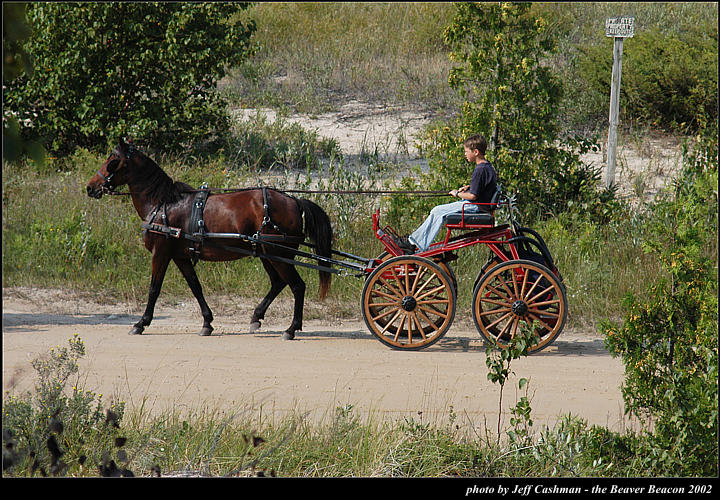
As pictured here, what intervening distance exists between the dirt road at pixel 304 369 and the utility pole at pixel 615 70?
3437 mm

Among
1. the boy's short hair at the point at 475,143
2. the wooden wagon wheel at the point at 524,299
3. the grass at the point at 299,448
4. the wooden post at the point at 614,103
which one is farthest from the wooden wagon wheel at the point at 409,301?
the wooden post at the point at 614,103

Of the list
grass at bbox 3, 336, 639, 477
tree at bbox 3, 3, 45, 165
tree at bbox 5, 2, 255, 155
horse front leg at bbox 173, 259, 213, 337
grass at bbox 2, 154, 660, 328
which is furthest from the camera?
tree at bbox 5, 2, 255, 155

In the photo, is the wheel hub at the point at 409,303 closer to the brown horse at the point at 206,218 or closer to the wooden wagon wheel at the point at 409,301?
the wooden wagon wheel at the point at 409,301

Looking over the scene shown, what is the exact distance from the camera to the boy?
769 centimetres

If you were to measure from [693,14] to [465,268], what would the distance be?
42.2 ft

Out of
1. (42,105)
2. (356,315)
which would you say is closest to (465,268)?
(356,315)

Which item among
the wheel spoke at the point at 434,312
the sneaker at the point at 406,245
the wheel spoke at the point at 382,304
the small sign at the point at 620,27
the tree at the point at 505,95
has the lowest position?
the wheel spoke at the point at 434,312

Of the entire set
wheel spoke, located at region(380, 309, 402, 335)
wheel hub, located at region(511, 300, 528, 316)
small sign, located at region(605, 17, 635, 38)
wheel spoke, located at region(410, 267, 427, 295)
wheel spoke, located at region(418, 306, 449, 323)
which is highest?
small sign, located at region(605, 17, 635, 38)

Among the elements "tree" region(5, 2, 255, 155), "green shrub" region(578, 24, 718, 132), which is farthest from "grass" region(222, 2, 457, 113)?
"tree" region(5, 2, 255, 155)

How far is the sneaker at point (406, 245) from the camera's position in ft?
26.4

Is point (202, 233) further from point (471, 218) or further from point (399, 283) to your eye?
point (471, 218)

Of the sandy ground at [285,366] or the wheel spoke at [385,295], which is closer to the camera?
the sandy ground at [285,366]

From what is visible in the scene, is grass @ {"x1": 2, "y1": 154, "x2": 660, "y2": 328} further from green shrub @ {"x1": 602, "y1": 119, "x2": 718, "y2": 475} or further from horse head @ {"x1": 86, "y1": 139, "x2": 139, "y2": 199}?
green shrub @ {"x1": 602, "y1": 119, "x2": 718, "y2": 475}
